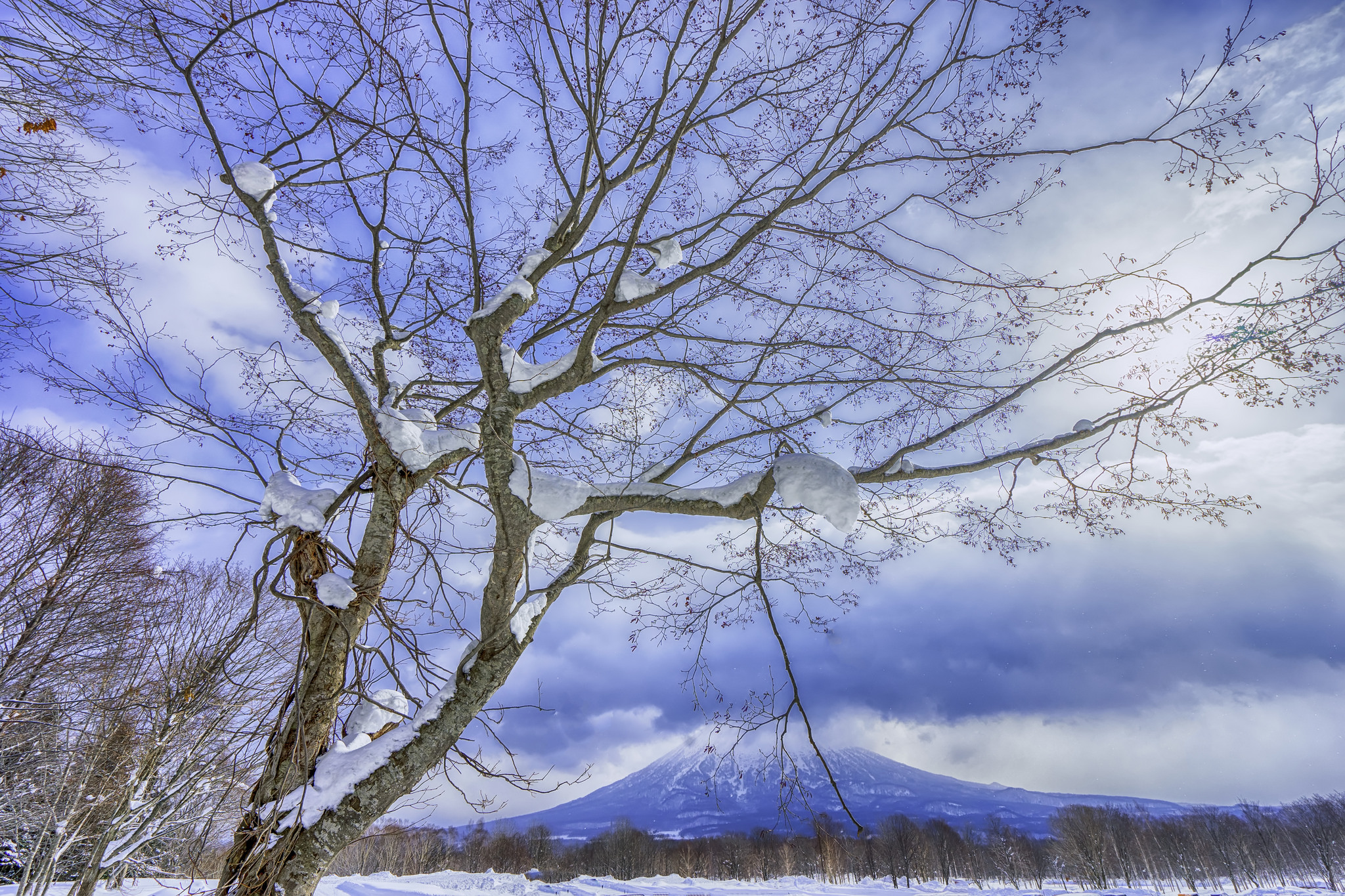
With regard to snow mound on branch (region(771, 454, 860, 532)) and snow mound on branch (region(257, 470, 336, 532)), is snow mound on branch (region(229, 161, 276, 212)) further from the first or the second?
snow mound on branch (region(771, 454, 860, 532))

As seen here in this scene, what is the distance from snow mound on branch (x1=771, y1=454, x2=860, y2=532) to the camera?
2.62 m

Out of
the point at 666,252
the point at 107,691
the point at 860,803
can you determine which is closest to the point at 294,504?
the point at 666,252

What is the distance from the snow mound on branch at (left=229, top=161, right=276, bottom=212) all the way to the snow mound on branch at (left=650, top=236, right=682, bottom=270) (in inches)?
95.0

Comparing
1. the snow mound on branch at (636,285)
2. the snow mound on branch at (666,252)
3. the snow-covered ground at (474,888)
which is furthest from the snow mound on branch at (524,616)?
the snow mound on branch at (666,252)

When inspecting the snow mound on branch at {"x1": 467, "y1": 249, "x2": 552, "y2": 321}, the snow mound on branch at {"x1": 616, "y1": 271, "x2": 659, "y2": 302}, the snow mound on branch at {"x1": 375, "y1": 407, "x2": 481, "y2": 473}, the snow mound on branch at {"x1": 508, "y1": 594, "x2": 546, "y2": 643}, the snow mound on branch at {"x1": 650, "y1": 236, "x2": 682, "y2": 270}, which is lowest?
the snow mound on branch at {"x1": 508, "y1": 594, "x2": 546, "y2": 643}

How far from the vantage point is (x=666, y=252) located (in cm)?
356

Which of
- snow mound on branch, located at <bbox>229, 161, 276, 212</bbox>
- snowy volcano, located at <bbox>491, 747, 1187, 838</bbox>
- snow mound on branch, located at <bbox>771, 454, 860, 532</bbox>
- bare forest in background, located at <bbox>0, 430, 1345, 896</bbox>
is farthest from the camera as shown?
snowy volcano, located at <bbox>491, 747, 1187, 838</bbox>

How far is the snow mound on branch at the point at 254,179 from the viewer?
3359 millimetres

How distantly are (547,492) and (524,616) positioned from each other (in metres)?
0.83

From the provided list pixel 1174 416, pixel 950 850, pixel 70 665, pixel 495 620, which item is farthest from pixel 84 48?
pixel 950 850

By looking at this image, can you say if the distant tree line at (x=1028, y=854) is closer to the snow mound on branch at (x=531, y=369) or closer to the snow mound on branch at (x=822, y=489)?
the snow mound on branch at (x=531, y=369)

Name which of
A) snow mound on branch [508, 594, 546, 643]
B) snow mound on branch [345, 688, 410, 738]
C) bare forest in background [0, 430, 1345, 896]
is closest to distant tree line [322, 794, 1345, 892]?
bare forest in background [0, 430, 1345, 896]

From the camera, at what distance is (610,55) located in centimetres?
321

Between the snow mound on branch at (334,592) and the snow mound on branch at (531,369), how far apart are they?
1421mm
